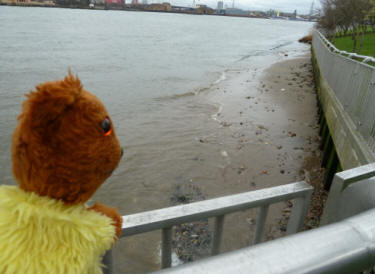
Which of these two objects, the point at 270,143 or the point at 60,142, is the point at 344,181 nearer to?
the point at 60,142

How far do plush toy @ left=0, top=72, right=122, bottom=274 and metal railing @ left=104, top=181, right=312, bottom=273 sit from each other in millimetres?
299

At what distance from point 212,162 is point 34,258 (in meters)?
6.38

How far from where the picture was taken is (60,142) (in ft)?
2.41

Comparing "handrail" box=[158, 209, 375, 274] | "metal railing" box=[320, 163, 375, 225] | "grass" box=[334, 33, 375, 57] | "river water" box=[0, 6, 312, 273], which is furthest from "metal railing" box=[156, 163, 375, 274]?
"grass" box=[334, 33, 375, 57]

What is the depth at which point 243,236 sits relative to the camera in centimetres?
439

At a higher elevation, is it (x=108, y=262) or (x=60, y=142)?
(x=60, y=142)

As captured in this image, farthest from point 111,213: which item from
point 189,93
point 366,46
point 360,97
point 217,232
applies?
point 366,46

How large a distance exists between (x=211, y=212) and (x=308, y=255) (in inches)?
22.8

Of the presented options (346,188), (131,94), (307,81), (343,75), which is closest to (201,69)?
(307,81)

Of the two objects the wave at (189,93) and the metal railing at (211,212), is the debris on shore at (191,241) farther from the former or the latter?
the wave at (189,93)

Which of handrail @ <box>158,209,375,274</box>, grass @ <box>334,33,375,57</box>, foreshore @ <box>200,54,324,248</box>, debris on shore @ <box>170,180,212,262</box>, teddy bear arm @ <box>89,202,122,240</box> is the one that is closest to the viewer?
handrail @ <box>158,209,375,274</box>

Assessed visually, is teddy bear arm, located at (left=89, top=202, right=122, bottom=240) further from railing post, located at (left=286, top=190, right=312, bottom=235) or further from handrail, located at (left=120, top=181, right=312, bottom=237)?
railing post, located at (left=286, top=190, right=312, bottom=235)

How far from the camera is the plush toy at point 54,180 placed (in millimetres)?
698

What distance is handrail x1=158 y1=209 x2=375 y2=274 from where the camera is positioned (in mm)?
639
